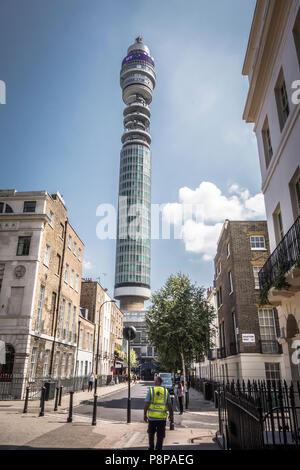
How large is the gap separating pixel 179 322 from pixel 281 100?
53.2ft

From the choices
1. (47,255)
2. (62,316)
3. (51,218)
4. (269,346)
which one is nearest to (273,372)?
(269,346)

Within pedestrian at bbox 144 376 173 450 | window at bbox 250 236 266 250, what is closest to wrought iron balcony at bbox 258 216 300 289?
pedestrian at bbox 144 376 173 450

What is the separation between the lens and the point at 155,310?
24.2 meters

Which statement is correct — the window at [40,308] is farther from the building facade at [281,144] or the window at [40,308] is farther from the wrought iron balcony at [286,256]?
the wrought iron balcony at [286,256]

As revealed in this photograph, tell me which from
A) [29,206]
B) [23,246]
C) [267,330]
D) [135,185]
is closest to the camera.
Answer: [267,330]

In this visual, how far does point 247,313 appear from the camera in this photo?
A: 69.6 feet

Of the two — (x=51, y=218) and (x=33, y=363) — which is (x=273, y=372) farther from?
(x=51, y=218)

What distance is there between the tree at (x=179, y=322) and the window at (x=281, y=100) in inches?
606

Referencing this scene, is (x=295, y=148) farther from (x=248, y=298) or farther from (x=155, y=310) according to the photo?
(x=155, y=310)

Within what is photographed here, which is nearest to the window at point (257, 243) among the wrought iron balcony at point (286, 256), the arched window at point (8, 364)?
the wrought iron balcony at point (286, 256)

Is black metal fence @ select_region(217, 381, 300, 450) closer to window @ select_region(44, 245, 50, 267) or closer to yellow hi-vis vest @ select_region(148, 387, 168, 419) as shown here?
yellow hi-vis vest @ select_region(148, 387, 168, 419)

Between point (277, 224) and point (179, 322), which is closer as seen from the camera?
point (277, 224)

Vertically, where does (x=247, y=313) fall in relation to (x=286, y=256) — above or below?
above

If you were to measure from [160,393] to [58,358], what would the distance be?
22.3m
